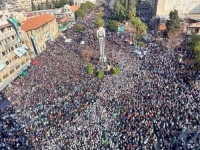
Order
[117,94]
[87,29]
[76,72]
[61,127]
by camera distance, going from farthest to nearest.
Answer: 1. [87,29]
2. [76,72]
3. [117,94]
4. [61,127]

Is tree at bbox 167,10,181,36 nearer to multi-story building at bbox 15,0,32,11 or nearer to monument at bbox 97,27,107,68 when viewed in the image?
monument at bbox 97,27,107,68

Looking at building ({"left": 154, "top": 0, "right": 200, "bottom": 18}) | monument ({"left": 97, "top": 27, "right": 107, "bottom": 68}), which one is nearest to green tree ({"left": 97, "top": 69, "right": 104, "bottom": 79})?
monument ({"left": 97, "top": 27, "right": 107, "bottom": 68})

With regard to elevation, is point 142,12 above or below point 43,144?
above

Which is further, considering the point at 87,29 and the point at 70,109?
the point at 87,29

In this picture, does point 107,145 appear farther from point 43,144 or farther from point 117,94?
point 117,94

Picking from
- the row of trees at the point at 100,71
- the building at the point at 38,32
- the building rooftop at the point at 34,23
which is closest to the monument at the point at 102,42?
the row of trees at the point at 100,71

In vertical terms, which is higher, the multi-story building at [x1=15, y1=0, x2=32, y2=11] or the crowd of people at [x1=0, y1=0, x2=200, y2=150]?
the multi-story building at [x1=15, y1=0, x2=32, y2=11]

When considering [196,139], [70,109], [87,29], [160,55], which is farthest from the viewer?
[87,29]

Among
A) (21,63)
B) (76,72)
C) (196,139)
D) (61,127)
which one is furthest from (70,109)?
(21,63)

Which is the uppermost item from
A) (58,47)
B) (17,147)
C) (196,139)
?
(58,47)
